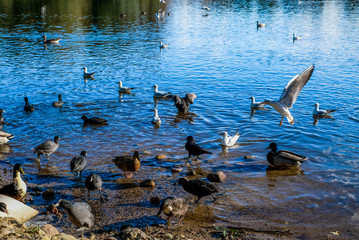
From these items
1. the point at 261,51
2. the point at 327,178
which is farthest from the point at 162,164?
the point at 261,51

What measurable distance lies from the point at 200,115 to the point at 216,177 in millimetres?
7163

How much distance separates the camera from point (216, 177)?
438 inches

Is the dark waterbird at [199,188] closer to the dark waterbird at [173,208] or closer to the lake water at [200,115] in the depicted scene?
the lake water at [200,115]

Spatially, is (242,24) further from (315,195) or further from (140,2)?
(315,195)

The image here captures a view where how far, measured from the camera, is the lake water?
1006 cm

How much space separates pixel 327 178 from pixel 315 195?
1265 mm

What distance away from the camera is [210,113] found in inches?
717

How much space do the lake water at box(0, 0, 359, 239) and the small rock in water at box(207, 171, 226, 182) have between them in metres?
0.24

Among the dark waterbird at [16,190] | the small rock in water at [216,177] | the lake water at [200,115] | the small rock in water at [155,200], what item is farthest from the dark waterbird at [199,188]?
the dark waterbird at [16,190]

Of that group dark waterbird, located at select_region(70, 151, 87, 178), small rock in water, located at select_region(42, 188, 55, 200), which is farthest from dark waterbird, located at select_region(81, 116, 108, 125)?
small rock in water, located at select_region(42, 188, 55, 200)

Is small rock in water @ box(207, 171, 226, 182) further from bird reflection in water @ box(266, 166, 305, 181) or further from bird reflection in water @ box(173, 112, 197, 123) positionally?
bird reflection in water @ box(173, 112, 197, 123)

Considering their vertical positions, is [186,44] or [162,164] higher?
[186,44]

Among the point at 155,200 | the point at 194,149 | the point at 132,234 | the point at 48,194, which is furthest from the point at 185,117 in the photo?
the point at 132,234

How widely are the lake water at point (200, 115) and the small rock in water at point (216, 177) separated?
0.24m
